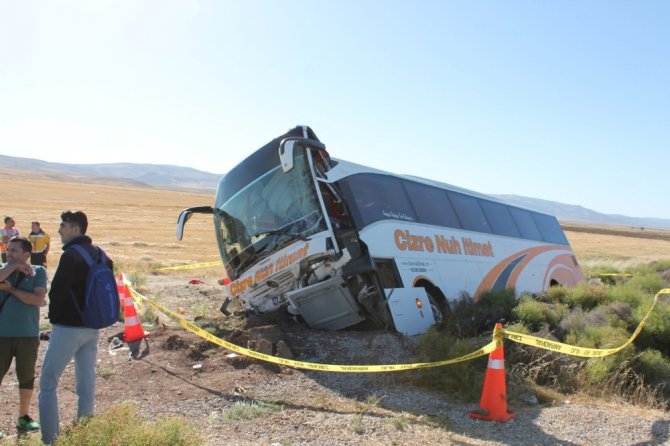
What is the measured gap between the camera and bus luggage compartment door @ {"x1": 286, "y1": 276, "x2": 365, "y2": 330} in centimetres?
802

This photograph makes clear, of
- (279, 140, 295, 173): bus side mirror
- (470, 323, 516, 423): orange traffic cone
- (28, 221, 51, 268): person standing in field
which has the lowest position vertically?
(470, 323, 516, 423): orange traffic cone

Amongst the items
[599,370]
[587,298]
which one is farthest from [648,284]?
[599,370]

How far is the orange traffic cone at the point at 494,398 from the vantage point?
5680 mm

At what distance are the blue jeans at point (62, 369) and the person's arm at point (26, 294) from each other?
54cm

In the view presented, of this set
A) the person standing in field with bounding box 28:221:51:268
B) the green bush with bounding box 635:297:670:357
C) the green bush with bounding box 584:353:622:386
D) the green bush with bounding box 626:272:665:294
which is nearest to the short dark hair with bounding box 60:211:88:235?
the green bush with bounding box 584:353:622:386

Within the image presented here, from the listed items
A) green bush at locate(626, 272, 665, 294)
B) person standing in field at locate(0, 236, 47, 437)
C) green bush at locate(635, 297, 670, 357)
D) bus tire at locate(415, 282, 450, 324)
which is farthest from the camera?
green bush at locate(626, 272, 665, 294)

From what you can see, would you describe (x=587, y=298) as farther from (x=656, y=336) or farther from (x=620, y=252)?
(x=620, y=252)

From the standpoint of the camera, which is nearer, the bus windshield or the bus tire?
the bus windshield

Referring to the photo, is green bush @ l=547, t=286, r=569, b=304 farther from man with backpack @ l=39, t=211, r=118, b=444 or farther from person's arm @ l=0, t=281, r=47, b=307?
person's arm @ l=0, t=281, r=47, b=307

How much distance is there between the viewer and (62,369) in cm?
453

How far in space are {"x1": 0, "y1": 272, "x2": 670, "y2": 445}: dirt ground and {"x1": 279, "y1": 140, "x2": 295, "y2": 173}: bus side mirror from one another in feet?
8.12

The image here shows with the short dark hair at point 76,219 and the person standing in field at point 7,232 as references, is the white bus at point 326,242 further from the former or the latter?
the person standing in field at point 7,232

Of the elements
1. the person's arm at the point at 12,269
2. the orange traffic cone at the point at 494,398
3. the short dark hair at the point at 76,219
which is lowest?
the orange traffic cone at the point at 494,398

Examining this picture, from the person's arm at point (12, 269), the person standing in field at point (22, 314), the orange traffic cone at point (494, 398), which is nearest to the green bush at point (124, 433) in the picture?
the person standing in field at point (22, 314)
